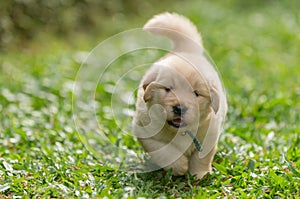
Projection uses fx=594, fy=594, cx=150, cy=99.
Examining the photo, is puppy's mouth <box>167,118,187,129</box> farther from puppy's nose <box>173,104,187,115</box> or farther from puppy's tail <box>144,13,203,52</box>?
puppy's tail <box>144,13,203,52</box>

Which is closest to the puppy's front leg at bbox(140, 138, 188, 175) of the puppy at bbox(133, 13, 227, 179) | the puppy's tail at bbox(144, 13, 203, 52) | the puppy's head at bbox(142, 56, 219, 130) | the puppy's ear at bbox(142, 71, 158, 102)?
the puppy at bbox(133, 13, 227, 179)

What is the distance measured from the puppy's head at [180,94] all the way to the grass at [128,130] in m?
0.58

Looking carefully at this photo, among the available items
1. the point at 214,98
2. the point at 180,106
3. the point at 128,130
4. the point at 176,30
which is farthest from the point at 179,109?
the point at 128,130

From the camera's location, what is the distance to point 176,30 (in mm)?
4328

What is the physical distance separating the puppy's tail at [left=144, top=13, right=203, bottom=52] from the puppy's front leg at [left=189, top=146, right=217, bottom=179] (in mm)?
775

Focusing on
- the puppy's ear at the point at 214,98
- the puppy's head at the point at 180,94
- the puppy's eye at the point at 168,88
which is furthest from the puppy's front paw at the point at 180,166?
the puppy's eye at the point at 168,88

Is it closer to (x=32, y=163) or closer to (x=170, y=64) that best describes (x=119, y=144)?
(x=32, y=163)

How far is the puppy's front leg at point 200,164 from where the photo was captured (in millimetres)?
4211

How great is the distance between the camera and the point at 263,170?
441 cm

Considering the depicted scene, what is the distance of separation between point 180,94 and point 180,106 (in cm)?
9

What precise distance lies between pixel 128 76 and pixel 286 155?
2.86 meters


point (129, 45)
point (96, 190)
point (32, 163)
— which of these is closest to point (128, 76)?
point (129, 45)

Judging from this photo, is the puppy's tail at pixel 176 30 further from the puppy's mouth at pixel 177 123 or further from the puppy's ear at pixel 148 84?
the puppy's mouth at pixel 177 123

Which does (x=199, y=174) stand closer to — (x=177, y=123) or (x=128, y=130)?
(x=177, y=123)
